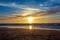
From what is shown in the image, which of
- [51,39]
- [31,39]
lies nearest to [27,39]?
[31,39]

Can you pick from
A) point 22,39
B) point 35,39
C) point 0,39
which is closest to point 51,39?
point 35,39

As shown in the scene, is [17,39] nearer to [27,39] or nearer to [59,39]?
[27,39]

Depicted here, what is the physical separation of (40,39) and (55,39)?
84cm

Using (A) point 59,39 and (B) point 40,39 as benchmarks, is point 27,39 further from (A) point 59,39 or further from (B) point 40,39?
(A) point 59,39

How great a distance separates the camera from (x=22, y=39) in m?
7.40

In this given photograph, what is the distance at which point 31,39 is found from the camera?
24.4 ft

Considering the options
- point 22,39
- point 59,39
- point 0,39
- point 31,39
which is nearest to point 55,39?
point 59,39

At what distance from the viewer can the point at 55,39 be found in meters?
7.49

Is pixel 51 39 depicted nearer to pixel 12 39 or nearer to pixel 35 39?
pixel 35 39

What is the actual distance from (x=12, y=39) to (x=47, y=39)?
6.30 ft

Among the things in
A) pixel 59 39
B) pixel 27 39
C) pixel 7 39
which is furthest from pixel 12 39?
pixel 59 39

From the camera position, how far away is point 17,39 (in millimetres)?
7344

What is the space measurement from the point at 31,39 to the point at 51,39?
1.11 meters

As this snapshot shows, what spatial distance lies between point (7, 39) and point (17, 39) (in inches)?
21.2
